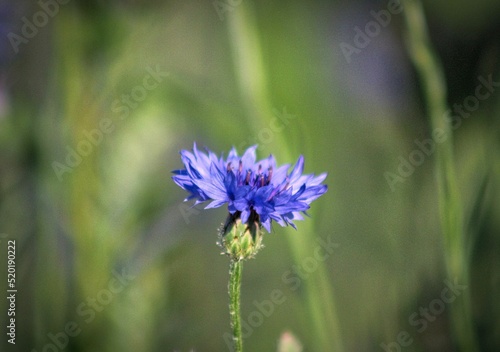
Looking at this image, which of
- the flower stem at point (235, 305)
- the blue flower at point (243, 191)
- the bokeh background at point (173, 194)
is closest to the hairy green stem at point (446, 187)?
the bokeh background at point (173, 194)

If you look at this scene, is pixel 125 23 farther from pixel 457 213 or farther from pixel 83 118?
pixel 457 213

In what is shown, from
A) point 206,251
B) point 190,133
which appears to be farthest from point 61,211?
point 206,251

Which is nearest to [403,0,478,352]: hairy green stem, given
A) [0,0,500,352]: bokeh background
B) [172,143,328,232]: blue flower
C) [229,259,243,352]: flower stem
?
[0,0,500,352]: bokeh background

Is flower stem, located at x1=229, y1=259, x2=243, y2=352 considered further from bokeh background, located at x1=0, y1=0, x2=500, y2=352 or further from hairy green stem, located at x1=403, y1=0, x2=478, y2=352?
hairy green stem, located at x1=403, y1=0, x2=478, y2=352

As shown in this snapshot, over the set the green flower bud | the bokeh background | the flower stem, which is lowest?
the flower stem

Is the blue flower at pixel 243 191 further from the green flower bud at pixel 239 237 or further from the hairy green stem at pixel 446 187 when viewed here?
the hairy green stem at pixel 446 187
